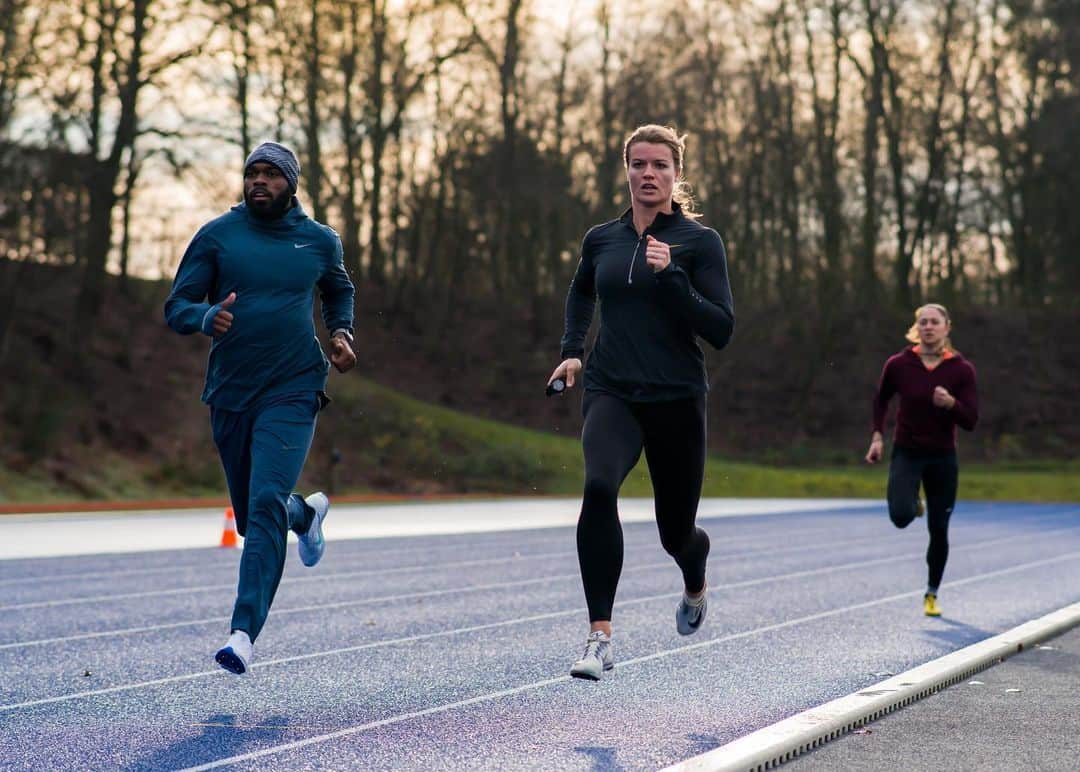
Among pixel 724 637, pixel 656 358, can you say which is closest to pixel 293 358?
pixel 656 358

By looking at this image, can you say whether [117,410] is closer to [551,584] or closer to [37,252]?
[37,252]

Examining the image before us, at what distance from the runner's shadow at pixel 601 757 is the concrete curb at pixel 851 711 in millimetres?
287

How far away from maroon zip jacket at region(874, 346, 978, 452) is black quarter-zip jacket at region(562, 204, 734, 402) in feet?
13.6

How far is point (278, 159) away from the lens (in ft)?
21.0

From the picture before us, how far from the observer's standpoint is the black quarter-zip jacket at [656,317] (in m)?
6.21

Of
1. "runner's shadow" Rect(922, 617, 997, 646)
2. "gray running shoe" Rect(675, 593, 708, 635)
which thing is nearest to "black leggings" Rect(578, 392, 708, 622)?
"gray running shoe" Rect(675, 593, 708, 635)

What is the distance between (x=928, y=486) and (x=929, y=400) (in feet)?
1.90

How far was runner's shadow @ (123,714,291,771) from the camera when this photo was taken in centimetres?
531

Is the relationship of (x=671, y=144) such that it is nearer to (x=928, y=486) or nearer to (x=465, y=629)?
(x=465, y=629)

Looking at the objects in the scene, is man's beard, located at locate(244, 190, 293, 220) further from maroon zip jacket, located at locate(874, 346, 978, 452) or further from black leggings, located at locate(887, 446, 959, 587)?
black leggings, located at locate(887, 446, 959, 587)

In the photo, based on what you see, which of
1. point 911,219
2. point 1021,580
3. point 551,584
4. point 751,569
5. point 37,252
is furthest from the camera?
point 911,219

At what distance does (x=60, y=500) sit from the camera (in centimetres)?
2641

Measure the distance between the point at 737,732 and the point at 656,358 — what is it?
1.50m

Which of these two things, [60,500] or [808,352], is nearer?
[60,500]
